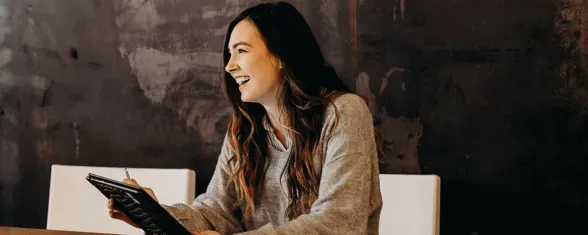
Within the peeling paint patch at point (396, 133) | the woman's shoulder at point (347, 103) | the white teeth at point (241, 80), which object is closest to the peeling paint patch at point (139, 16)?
the peeling paint patch at point (396, 133)

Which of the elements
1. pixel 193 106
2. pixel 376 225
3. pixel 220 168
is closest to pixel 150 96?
pixel 193 106

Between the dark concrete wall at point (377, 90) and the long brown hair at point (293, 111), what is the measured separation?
39.5 inches

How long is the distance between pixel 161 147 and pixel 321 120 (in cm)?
160

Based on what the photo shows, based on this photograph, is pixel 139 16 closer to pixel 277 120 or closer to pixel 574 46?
pixel 277 120

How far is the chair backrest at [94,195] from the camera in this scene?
2777 millimetres

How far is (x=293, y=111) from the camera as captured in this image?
1789mm

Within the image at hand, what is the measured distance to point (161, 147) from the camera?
3189mm

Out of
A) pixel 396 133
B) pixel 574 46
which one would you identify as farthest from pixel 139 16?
pixel 574 46

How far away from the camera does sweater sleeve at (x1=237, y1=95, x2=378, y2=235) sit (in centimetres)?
155

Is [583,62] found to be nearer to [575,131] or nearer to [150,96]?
[575,131]

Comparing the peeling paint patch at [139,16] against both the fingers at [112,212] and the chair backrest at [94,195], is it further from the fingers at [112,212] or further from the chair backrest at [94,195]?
the fingers at [112,212]

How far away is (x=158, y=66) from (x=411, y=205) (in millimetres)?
1358

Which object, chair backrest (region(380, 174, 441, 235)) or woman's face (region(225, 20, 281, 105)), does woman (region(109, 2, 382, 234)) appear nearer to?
woman's face (region(225, 20, 281, 105))

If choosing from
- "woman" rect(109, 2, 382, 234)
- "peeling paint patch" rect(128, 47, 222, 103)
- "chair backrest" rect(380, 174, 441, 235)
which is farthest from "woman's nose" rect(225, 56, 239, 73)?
"peeling paint patch" rect(128, 47, 222, 103)
